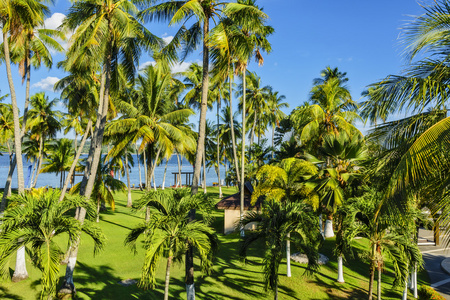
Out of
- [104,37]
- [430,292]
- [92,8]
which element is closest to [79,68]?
[104,37]

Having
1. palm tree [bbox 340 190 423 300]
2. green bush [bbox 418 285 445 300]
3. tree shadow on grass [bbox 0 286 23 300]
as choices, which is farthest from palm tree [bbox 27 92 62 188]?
green bush [bbox 418 285 445 300]

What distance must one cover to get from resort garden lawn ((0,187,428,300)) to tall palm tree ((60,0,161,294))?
1.65 meters

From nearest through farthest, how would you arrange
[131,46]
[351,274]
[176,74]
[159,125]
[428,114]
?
1. [428,114]
2. [131,46]
3. [351,274]
4. [159,125]
5. [176,74]

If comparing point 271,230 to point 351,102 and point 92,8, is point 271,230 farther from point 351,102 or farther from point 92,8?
point 351,102

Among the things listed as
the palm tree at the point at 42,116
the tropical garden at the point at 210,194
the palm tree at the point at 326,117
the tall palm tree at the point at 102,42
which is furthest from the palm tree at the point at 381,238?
the palm tree at the point at 42,116

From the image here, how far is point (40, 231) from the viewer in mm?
8062

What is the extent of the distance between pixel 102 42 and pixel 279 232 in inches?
459

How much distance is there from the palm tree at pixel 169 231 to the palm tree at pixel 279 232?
6.34 ft

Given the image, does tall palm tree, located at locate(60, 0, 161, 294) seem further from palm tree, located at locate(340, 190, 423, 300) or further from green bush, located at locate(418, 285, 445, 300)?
green bush, located at locate(418, 285, 445, 300)

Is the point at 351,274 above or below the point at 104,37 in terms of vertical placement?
below

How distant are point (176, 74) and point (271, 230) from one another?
86.4ft

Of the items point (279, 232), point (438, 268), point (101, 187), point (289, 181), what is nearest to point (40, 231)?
point (279, 232)

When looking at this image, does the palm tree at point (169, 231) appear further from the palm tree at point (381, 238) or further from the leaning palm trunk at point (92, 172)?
the palm tree at point (381, 238)

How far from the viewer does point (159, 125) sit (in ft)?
62.6
